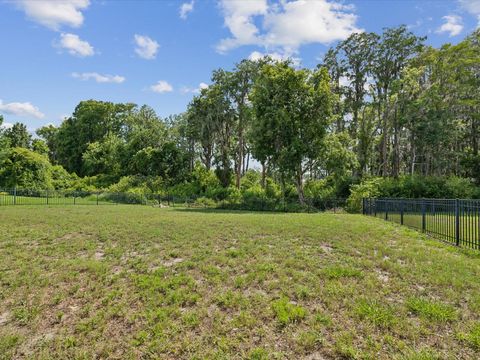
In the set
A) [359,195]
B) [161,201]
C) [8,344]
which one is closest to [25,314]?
[8,344]

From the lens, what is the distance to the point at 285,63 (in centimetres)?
2412

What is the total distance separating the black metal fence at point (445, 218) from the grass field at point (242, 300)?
1.91 feet

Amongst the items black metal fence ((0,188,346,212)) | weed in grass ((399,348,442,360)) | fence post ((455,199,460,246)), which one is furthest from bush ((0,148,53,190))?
weed in grass ((399,348,442,360))

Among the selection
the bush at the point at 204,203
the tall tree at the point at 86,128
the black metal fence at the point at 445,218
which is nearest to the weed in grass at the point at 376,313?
the black metal fence at the point at 445,218

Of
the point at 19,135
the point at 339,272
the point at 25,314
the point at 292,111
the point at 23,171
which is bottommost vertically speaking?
the point at 25,314

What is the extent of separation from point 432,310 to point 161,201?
28.6m

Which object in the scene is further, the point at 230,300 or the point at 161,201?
the point at 161,201

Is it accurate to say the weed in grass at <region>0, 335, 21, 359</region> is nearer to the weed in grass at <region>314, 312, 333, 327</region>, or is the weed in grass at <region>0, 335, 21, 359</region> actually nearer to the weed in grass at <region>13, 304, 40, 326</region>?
the weed in grass at <region>13, 304, 40, 326</region>

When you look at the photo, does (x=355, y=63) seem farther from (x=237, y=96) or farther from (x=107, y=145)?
(x=107, y=145)

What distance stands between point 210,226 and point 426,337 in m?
7.67

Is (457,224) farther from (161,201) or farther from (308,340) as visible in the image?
(161,201)

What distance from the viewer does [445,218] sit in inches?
344

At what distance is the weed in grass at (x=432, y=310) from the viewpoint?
4.29 meters

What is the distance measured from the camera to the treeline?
76.4ft
